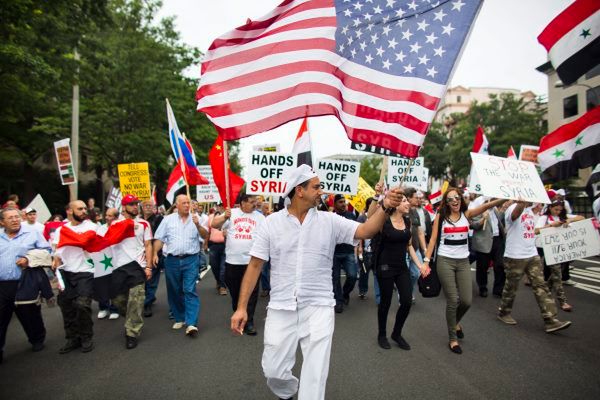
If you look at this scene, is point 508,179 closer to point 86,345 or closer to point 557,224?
point 557,224

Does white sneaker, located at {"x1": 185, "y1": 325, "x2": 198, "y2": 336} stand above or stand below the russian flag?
below

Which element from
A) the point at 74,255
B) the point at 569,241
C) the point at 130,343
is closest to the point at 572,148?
the point at 569,241

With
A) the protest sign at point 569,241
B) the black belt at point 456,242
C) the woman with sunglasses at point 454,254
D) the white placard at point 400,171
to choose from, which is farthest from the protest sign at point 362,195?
the black belt at point 456,242

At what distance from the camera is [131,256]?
19.5 ft

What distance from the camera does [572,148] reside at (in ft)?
15.9

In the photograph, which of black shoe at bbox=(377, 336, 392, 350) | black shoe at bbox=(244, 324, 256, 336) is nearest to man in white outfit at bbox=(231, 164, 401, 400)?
black shoe at bbox=(377, 336, 392, 350)

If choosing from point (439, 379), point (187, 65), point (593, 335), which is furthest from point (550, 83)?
point (439, 379)

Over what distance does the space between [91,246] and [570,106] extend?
44536mm

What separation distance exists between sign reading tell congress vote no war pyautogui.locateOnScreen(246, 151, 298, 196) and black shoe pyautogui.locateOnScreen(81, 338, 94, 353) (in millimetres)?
3435

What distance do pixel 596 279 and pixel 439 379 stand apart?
27.9 ft

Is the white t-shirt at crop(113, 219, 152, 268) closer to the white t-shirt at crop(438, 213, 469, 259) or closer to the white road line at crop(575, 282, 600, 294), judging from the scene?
the white t-shirt at crop(438, 213, 469, 259)

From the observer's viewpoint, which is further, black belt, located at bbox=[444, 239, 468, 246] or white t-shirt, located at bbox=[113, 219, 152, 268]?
white t-shirt, located at bbox=[113, 219, 152, 268]

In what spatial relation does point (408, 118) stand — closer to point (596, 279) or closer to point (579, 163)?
point (579, 163)

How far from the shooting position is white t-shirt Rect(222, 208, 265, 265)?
619cm
